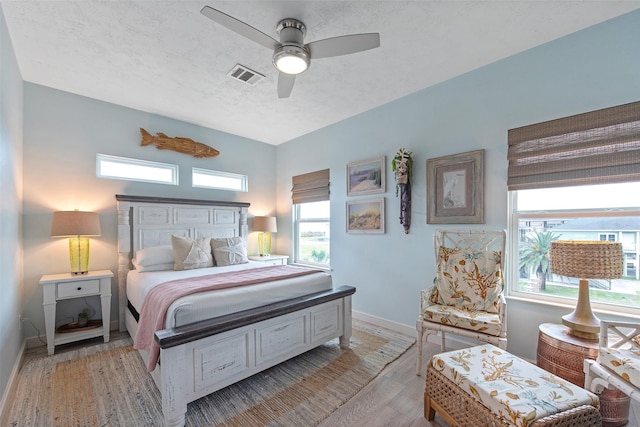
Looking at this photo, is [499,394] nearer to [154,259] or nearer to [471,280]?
[471,280]

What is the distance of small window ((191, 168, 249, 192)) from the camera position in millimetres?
4180

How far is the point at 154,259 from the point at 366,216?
267 cm

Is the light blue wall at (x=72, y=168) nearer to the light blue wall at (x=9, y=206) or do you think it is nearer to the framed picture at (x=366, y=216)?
the light blue wall at (x=9, y=206)

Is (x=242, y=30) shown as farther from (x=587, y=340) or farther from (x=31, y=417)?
(x=587, y=340)

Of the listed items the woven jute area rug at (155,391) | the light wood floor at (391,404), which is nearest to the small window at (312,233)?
the woven jute area rug at (155,391)

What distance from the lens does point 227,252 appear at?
3461mm

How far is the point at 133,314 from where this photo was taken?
2842 mm

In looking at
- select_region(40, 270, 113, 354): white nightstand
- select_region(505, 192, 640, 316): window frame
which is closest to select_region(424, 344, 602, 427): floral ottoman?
select_region(505, 192, 640, 316): window frame

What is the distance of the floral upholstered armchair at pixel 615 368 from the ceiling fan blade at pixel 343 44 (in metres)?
2.35

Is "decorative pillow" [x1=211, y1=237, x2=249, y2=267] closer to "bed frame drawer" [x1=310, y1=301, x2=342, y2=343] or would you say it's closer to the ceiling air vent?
"bed frame drawer" [x1=310, y1=301, x2=342, y2=343]

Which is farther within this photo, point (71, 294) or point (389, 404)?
point (71, 294)

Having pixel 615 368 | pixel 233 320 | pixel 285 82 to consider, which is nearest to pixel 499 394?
pixel 615 368

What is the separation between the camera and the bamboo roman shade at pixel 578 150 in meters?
1.94

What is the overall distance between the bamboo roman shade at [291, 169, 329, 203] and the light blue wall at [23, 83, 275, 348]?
1.67 metres
